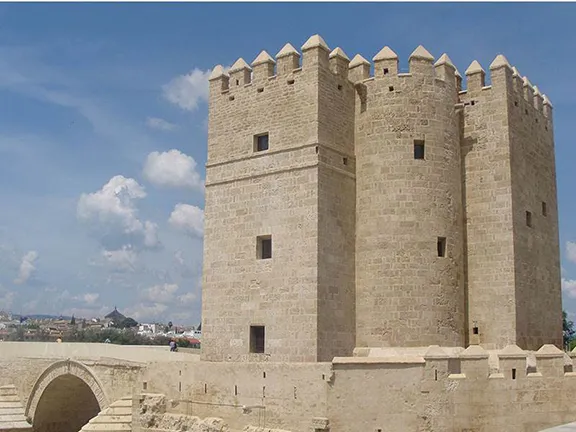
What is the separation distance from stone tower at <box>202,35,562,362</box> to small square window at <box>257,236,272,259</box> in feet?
0.15

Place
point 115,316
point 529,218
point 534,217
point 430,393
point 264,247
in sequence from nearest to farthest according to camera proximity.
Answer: point 430,393 < point 264,247 < point 529,218 < point 534,217 < point 115,316

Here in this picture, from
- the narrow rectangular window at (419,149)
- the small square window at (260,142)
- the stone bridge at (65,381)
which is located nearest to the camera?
the narrow rectangular window at (419,149)

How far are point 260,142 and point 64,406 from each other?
14006 mm

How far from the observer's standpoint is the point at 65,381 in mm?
25297

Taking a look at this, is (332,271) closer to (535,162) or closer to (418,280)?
(418,280)

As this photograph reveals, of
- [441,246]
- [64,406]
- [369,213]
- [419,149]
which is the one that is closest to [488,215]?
[441,246]

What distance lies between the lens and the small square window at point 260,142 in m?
19.2

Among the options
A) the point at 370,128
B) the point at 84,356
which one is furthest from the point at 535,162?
the point at 84,356

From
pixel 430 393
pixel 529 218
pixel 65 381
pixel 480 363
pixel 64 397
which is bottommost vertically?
pixel 64 397

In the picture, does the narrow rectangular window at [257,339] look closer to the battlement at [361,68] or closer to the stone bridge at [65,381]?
the stone bridge at [65,381]

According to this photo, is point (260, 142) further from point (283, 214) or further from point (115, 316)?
point (115, 316)

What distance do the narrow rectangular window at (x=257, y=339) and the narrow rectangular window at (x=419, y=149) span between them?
5639 mm

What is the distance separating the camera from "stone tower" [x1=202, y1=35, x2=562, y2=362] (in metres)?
17.9

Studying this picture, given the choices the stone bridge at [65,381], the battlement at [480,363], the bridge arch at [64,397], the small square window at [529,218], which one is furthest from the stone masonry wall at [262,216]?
the small square window at [529,218]
